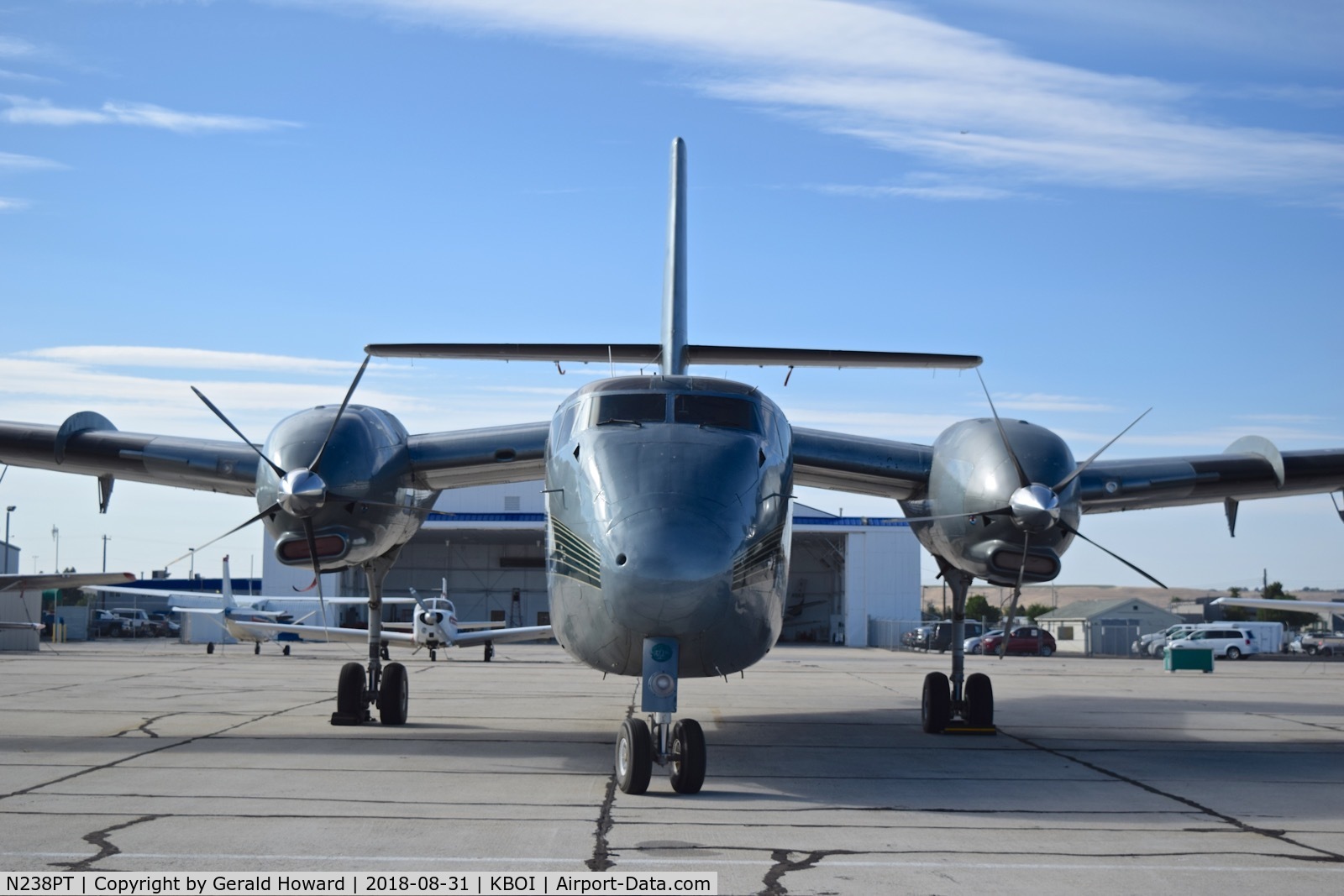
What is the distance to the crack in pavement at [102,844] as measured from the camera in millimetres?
6801

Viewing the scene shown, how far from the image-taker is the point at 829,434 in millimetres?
14859

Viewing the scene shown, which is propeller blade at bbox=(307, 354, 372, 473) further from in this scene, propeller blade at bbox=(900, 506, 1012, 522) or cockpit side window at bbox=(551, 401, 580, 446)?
propeller blade at bbox=(900, 506, 1012, 522)

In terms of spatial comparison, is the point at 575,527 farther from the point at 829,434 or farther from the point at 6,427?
the point at 6,427

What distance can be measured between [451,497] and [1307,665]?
42139mm

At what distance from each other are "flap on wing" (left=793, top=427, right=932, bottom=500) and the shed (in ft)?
160

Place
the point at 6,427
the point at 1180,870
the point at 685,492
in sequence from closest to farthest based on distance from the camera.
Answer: the point at 1180,870
the point at 685,492
the point at 6,427

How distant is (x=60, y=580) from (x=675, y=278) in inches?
689

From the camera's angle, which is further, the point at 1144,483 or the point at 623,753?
the point at 1144,483

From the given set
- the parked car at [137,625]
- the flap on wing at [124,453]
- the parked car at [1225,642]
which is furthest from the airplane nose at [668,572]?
the parked car at [137,625]

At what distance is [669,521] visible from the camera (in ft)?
30.5

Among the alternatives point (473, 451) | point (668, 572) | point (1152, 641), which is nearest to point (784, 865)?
point (668, 572)

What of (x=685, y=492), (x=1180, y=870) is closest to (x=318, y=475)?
(x=685, y=492)

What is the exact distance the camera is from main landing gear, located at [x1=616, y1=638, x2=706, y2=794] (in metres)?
9.36
